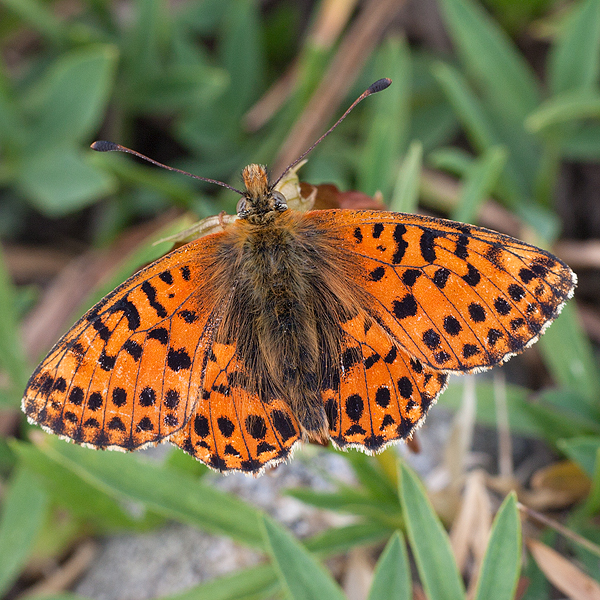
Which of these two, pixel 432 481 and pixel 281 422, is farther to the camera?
pixel 432 481

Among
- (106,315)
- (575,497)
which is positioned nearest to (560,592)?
(575,497)

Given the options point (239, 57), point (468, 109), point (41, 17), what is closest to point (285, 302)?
point (468, 109)

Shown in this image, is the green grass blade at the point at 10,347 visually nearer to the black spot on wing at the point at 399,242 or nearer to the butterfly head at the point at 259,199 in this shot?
the butterfly head at the point at 259,199

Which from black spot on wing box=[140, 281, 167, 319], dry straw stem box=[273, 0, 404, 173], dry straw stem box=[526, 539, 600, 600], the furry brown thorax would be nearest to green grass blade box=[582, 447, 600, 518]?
dry straw stem box=[526, 539, 600, 600]

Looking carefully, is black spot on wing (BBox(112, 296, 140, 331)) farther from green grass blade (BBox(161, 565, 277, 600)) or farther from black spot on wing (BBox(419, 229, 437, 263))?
green grass blade (BBox(161, 565, 277, 600))

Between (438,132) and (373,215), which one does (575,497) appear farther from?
(438,132)

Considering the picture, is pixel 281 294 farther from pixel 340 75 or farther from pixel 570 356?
pixel 340 75
